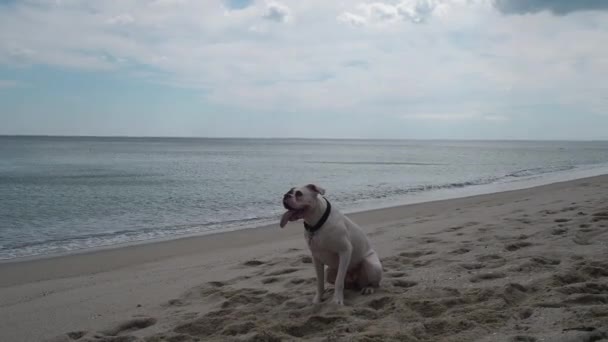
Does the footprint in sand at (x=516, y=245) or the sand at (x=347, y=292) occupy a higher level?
the footprint in sand at (x=516, y=245)

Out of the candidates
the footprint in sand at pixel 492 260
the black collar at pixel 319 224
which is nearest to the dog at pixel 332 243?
the black collar at pixel 319 224

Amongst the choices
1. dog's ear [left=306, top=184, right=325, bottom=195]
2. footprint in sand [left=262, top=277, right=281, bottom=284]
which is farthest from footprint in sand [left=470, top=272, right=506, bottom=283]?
footprint in sand [left=262, top=277, right=281, bottom=284]

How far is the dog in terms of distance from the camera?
4.79 meters

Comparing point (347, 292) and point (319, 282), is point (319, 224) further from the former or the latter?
point (347, 292)

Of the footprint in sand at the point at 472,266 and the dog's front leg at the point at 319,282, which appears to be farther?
the footprint in sand at the point at 472,266

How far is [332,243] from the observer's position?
195 inches

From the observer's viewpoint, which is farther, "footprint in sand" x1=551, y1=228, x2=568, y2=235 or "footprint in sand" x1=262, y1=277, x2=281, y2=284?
"footprint in sand" x1=551, y1=228, x2=568, y2=235

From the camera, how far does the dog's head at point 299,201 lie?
467 cm

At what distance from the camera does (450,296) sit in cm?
474

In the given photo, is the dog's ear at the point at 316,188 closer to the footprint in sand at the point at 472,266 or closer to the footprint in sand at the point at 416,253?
the footprint in sand at the point at 472,266

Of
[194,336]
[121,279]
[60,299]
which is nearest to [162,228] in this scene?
[121,279]

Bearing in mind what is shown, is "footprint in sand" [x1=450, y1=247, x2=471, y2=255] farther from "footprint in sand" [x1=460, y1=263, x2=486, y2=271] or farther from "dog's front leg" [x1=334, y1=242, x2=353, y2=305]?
"dog's front leg" [x1=334, y1=242, x2=353, y2=305]

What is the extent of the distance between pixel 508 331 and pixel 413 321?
0.76 meters

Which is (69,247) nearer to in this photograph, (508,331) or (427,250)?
(427,250)
